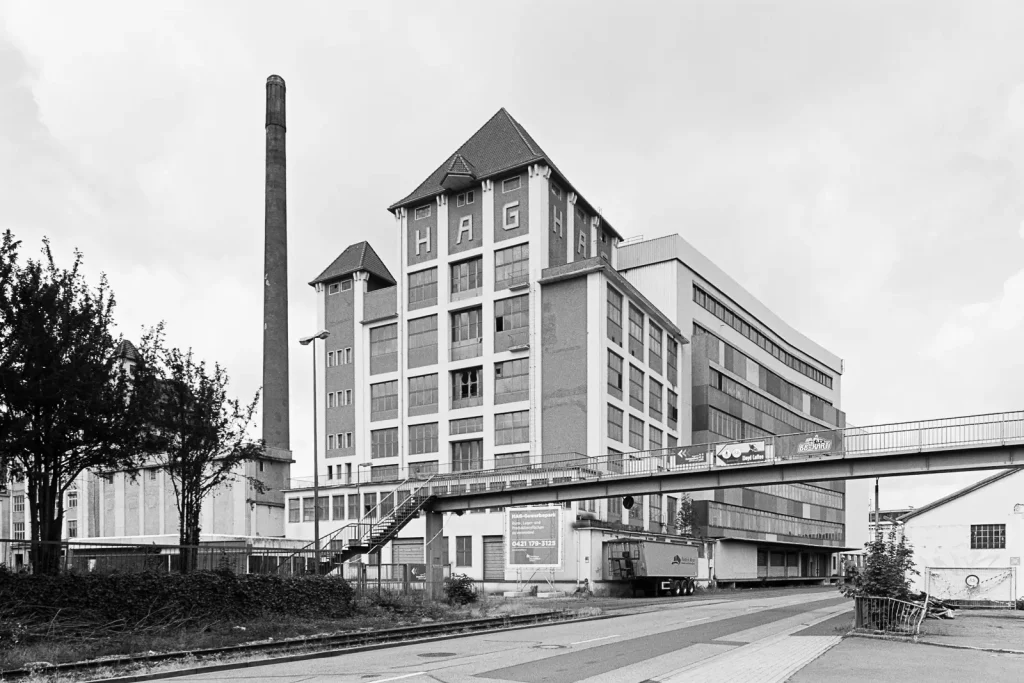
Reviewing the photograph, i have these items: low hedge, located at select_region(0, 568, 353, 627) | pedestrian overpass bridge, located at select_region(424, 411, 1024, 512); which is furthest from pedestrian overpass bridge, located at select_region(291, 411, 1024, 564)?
low hedge, located at select_region(0, 568, 353, 627)

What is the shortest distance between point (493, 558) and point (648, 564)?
11.1 m

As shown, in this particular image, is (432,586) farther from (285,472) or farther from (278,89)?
(278,89)

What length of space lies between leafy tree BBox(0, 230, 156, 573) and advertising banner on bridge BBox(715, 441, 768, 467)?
23.1m

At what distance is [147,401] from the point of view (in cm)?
Answer: 2911

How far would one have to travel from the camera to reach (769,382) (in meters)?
99.1

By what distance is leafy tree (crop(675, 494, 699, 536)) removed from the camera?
75094mm

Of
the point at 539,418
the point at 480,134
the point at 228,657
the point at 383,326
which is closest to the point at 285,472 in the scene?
the point at 383,326

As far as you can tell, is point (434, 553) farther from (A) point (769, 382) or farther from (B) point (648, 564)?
(A) point (769, 382)

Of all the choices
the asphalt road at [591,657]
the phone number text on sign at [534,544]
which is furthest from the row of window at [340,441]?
the asphalt road at [591,657]

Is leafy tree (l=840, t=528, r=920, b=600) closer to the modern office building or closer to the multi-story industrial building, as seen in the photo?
the multi-story industrial building

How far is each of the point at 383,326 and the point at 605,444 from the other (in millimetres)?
21815

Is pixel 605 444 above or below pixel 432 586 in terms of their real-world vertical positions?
above

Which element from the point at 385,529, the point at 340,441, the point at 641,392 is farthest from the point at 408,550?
the point at 641,392

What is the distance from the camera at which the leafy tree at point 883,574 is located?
1029 inches
